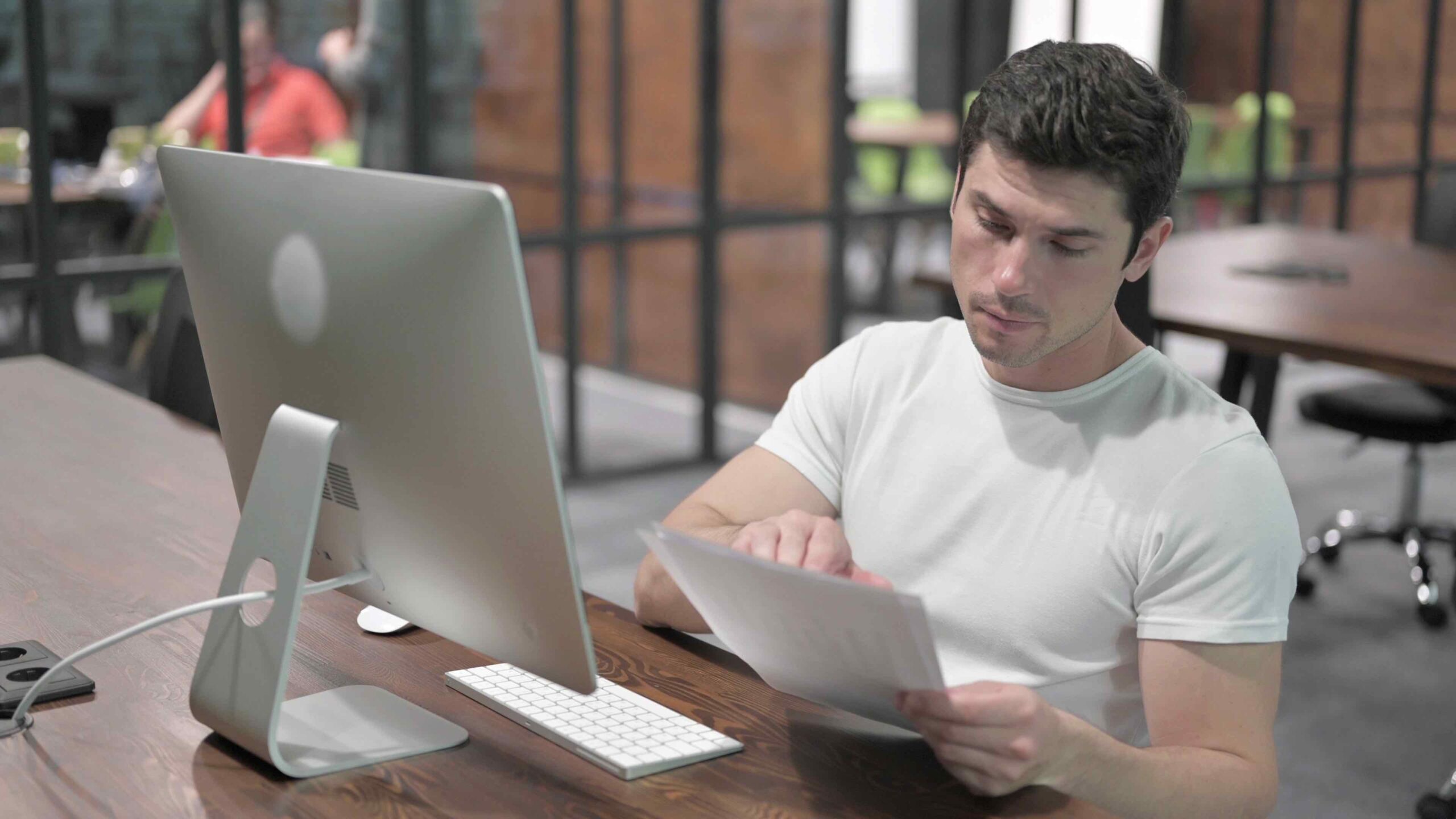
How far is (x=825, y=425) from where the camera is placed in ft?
5.49

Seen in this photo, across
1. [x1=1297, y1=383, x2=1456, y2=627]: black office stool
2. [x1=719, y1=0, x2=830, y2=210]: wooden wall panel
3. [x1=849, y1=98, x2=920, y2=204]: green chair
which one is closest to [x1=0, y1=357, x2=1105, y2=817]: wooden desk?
[x1=1297, y1=383, x2=1456, y2=627]: black office stool

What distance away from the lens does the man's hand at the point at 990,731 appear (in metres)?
1.13

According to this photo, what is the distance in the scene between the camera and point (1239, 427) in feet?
4.59

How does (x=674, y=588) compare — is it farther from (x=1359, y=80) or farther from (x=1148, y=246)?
(x=1359, y=80)

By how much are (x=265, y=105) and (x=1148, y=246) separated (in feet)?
10.2

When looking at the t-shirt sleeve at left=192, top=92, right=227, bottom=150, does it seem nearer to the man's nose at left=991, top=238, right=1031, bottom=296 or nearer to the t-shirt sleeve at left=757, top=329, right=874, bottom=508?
the t-shirt sleeve at left=757, top=329, right=874, bottom=508

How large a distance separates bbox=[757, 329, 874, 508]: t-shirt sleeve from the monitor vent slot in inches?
22.3

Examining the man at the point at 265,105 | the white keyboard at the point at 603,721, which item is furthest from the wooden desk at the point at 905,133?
the white keyboard at the point at 603,721

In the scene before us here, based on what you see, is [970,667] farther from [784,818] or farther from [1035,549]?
[784,818]

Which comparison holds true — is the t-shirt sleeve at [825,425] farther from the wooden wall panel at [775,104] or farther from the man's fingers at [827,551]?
the wooden wall panel at [775,104]

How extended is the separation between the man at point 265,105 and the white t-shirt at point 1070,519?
2.79m

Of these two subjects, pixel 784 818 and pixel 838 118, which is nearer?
pixel 784 818

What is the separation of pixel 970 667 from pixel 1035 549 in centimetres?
13

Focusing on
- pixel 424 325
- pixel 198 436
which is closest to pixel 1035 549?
pixel 424 325
